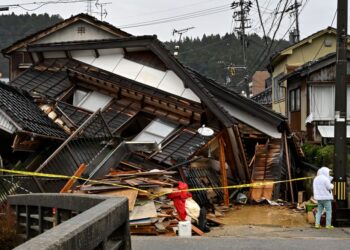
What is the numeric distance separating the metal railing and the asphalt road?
79.4 inches

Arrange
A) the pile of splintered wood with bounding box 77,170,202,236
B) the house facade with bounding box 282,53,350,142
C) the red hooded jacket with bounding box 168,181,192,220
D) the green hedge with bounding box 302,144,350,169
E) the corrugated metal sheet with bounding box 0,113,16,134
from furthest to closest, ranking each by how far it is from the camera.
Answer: the house facade with bounding box 282,53,350,142 < the green hedge with bounding box 302,144,350,169 < the corrugated metal sheet with bounding box 0,113,16,134 < the red hooded jacket with bounding box 168,181,192,220 < the pile of splintered wood with bounding box 77,170,202,236

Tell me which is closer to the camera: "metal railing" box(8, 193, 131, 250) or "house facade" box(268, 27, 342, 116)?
"metal railing" box(8, 193, 131, 250)

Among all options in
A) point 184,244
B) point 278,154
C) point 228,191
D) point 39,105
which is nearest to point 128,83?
point 39,105

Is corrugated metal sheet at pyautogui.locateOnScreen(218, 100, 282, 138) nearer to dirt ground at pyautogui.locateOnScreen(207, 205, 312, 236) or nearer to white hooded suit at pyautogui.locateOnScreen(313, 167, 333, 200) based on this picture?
dirt ground at pyautogui.locateOnScreen(207, 205, 312, 236)

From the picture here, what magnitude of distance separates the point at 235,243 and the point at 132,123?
1066 cm

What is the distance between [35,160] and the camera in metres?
13.8

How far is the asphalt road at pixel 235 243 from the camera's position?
340 inches

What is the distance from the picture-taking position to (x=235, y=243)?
357 inches

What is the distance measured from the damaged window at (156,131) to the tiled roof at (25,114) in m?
3.99

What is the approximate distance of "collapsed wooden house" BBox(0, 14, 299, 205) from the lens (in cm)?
1390

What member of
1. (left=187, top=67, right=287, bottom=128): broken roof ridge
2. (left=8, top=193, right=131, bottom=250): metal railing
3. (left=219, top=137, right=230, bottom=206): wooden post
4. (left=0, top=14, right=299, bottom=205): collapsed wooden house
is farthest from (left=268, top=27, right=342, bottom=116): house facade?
(left=8, top=193, right=131, bottom=250): metal railing

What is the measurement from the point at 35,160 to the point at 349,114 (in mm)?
17115

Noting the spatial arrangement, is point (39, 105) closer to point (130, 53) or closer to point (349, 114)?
point (130, 53)

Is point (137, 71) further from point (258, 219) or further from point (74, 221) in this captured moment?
point (74, 221)
